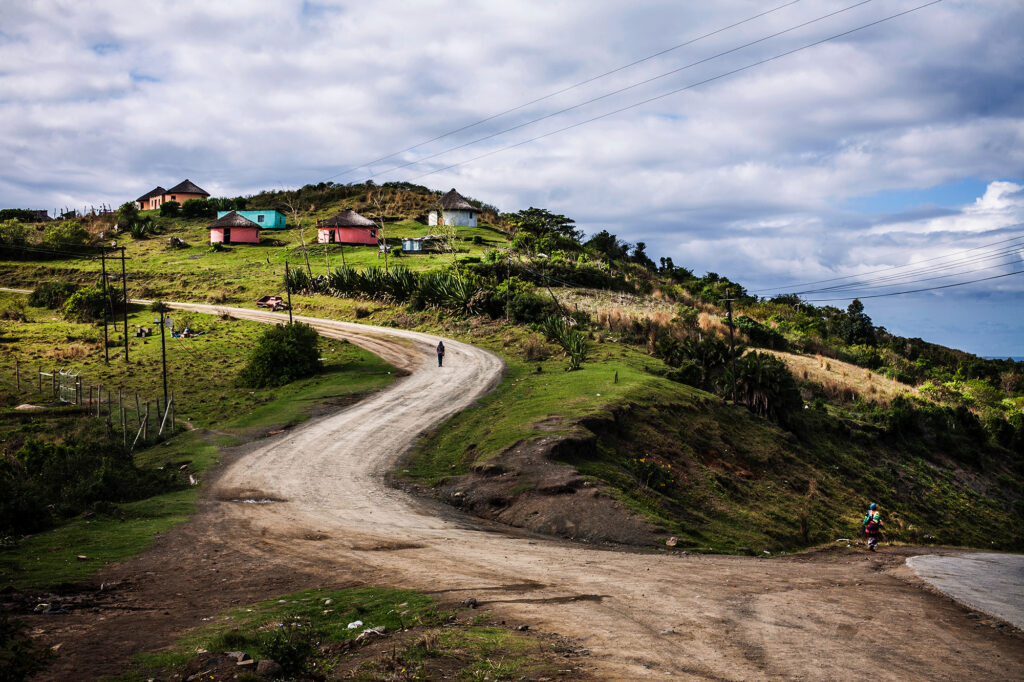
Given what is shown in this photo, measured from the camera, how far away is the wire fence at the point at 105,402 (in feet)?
101

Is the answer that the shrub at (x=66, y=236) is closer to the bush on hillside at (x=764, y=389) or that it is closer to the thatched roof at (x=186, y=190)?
the thatched roof at (x=186, y=190)

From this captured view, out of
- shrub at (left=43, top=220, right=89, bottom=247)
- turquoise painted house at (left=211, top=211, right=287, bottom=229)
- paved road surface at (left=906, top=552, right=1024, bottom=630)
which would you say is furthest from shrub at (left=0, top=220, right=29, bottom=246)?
paved road surface at (left=906, top=552, right=1024, bottom=630)

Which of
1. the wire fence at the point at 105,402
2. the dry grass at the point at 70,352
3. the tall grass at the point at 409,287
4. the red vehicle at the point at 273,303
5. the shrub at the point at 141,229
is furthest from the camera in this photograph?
the shrub at the point at 141,229

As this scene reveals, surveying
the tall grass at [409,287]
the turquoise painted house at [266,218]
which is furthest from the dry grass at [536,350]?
the turquoise painted house at [266,218]

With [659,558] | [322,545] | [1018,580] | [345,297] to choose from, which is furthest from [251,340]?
[1018,580]

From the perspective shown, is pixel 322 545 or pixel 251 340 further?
pixel 251 340

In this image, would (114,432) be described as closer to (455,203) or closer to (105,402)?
(105,402)

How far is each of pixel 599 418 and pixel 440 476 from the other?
598 cm

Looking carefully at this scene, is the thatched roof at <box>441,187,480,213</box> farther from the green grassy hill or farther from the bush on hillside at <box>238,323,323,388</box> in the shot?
the bush on hillside at <box>238,323,323,388</box>

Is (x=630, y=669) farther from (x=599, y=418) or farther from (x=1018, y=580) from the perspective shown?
(x=599, y=418)

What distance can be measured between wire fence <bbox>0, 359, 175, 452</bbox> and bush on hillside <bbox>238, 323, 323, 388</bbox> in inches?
172

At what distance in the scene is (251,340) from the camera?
164ft

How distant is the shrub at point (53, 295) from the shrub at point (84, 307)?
547cm

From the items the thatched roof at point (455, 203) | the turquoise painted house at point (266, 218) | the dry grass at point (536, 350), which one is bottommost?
the dry grass at point (536, 350)
